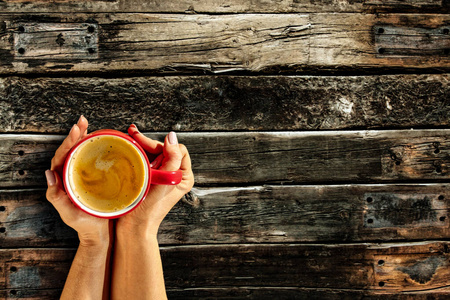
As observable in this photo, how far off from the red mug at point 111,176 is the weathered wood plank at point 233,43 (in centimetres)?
32

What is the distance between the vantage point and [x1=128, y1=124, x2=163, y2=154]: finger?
0.88 metres

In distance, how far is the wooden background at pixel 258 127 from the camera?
37.2 inches

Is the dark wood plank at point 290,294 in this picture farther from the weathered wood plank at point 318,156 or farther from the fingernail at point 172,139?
the fingernail at point 172,139

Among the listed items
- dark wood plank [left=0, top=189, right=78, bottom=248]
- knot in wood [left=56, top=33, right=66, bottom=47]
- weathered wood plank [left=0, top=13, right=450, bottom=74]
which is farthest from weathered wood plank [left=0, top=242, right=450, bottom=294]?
knot in wood [left=56, top=33, right=66, bottom=47]

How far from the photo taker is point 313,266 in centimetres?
100

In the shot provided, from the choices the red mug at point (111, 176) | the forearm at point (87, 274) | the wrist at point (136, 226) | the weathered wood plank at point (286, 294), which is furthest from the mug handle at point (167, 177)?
the weathered wood plank at point (286, 294)

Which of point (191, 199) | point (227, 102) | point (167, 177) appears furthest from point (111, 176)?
point (227, 102)

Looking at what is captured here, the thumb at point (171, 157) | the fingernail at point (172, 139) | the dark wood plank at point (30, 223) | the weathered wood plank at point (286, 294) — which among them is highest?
the fingernail at point (172, 139)

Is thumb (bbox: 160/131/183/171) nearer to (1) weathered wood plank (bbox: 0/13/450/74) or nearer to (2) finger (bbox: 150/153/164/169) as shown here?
(2) finger (bbox: 150/153/164/169)

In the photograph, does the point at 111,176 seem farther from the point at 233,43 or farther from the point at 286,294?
the point at 286,294

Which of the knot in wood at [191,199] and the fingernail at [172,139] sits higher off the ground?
the fingernail at [172,139]

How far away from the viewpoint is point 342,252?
3.27 ft

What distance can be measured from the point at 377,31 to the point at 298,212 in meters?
0.63

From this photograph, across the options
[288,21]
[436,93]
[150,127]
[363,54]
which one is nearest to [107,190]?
[150,127]
